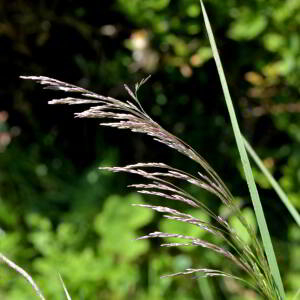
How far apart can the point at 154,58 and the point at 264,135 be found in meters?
0.62

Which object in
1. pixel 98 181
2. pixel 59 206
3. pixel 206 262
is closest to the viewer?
pixel 206 262

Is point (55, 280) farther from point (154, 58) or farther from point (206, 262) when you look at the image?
point (154, 58)

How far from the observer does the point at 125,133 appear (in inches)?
109

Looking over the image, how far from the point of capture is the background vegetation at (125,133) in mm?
2186

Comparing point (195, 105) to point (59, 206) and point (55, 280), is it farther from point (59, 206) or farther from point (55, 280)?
point (55, 280)

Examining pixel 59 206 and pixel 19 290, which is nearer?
pixel 19 290

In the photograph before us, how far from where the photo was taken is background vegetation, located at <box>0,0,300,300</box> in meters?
2.19

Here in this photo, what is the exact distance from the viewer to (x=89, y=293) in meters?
2.12

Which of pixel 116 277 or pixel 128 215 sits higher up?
pixel 128 215

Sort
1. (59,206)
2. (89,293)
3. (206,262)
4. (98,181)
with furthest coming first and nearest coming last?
1. (59,206)
2. (98,181)
3. (206,262)
4. (89,293)

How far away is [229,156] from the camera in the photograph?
261 cm

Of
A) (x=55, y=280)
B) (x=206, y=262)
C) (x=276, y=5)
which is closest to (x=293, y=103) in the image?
(x=276, y=5)

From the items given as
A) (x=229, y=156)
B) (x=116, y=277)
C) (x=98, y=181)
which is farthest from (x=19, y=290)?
(x=229, y=156)

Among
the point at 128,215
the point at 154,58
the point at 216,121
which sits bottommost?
the point at 128,215
